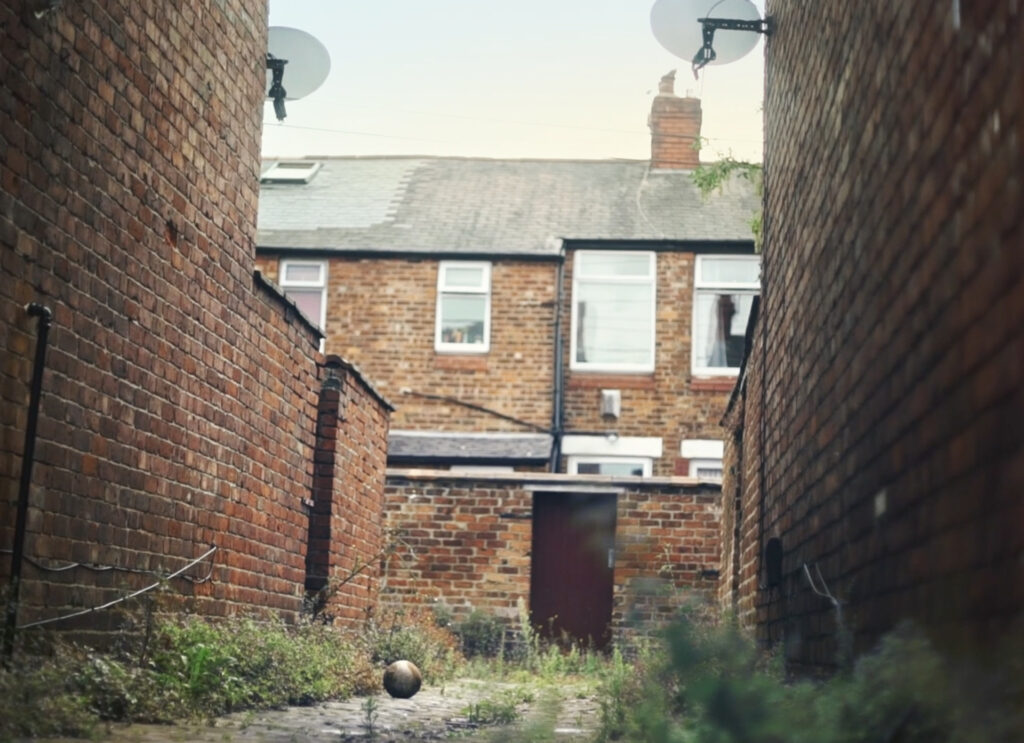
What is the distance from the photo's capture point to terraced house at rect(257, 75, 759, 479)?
20766 millimetres

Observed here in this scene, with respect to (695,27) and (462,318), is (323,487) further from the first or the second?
(462,318)

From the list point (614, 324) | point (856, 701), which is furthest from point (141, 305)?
point (614, 324)

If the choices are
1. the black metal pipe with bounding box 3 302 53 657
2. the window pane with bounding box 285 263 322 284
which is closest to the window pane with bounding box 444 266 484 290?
the window pane with bounding box 285 263 322 284

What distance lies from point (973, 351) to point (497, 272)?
1806 cm

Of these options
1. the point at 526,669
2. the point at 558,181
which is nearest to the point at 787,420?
the point at 526,669

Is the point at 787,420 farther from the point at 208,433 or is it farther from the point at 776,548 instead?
the point at 208,433

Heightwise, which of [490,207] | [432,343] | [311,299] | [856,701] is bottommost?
A: [856,701]

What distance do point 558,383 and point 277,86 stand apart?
11.7 m

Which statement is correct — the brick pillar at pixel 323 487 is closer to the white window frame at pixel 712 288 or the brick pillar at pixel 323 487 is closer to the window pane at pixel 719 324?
the white window frame at pixel 712 288

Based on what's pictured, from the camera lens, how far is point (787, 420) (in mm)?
6977

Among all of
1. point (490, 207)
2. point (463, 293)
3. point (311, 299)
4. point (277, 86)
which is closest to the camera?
point (277, 86)

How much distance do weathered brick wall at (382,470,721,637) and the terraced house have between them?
151 inches

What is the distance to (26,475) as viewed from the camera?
5793 mm

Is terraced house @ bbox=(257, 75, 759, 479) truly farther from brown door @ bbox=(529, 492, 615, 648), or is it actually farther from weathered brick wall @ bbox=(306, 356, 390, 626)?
weathered brick wall @ bbox=(306, 356, 390, 626)
